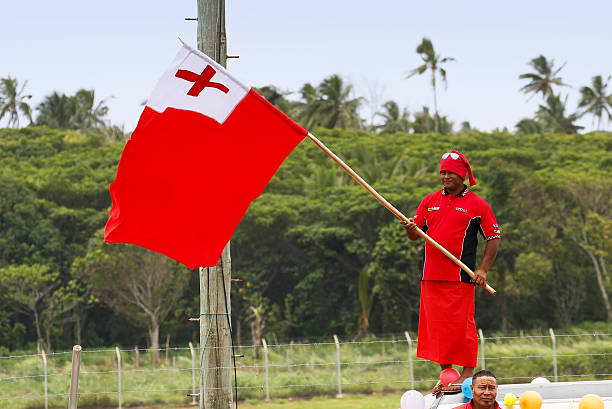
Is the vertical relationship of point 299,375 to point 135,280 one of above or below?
below

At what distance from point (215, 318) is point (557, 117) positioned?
41534 mm

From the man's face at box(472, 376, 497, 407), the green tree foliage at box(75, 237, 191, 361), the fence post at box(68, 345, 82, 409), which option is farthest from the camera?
the green tree foliage at box(75, 237, 191, 361)

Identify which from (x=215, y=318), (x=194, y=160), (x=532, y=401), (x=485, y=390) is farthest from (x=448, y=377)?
(x=215, y=318)

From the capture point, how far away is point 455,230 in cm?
540

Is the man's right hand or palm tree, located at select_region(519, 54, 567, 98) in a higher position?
palm tree, located at select_region(519, 54, 567, 98)

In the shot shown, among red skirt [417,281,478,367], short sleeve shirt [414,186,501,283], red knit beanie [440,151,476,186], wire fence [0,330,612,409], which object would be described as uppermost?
red knit beanie [440,151,476,186]

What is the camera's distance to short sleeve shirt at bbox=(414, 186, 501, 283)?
5.38 metres

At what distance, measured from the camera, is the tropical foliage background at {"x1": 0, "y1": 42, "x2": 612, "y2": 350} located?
2848cm

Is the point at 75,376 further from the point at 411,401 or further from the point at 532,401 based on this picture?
the point at 532,401

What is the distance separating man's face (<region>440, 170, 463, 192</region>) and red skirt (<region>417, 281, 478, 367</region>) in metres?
0.57


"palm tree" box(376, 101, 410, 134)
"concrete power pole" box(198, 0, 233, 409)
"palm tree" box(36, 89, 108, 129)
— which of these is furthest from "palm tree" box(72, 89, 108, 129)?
"concrete power pole" box(198, 0, 233, 409)

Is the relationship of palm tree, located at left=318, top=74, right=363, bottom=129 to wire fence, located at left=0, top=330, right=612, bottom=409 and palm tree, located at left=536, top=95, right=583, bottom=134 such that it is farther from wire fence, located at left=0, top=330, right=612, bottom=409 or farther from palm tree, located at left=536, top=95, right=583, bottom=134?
wire fence, located at left=0, top=330, right=612, bottom=409

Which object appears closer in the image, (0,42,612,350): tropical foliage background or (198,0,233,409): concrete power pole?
(198,0,233,409): concrete power pole

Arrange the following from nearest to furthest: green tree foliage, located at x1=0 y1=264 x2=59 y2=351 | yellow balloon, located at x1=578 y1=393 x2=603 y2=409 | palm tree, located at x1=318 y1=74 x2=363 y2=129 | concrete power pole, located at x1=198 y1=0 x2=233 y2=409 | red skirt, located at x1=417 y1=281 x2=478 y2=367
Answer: yellow balloon, located at x1=578 y1=393 x2=603 y2=409
red skirt, located at x1=417 y1=281 x2=478 y2=367
concrete power pole, located at x1=198 y1=0 x2=233 y2=409
green tree foliage, located at x1=0 y1=264 x2=59 y2=351
palm tree, located at x1=318 y1=74 x2=363 y2=129
